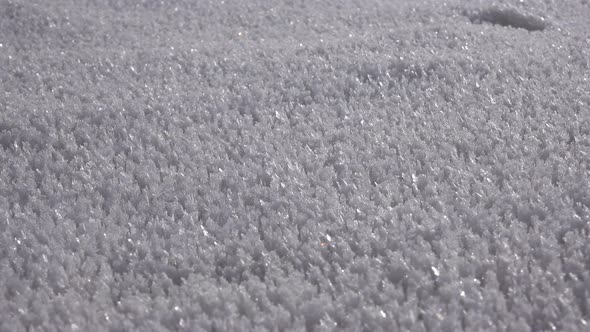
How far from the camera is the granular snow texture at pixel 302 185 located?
3424 millimetres

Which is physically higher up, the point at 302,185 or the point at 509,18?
the point at 509,18

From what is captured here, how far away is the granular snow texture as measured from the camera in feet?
11.2

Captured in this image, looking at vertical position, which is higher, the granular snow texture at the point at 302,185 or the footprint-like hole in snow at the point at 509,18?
the footprint-like hole in snow at the point at 509,18

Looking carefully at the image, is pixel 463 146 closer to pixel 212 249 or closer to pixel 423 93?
pixel 423 93

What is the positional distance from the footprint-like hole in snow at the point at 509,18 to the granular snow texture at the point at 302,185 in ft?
3.33

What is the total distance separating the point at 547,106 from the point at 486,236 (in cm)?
228

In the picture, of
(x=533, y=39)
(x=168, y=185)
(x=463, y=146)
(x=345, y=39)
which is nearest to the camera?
(x=168, y=185)

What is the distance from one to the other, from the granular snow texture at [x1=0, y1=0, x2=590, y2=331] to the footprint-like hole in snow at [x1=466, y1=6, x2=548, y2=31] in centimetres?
102

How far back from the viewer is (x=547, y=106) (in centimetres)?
573

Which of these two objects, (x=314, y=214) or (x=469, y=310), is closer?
(x=469, y=310)

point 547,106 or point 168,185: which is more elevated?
point 547,106

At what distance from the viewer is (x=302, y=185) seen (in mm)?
4590

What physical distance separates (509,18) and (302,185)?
20.0 feet

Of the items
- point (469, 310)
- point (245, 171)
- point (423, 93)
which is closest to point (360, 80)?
point (423, 93)
